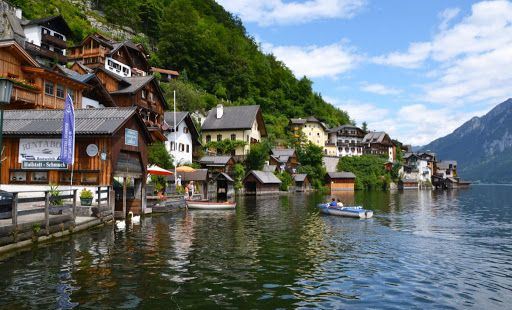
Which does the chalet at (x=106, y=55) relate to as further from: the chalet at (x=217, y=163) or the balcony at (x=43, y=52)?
the chalet at (x=217, y=163)

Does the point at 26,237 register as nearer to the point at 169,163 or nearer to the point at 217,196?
the point at 169,163

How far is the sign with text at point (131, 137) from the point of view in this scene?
102 feet

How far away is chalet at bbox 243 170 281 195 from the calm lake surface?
4746cm

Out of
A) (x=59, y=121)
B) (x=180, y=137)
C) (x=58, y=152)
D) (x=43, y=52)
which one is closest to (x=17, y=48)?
(x=59, y=121)

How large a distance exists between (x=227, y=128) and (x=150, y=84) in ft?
80.7

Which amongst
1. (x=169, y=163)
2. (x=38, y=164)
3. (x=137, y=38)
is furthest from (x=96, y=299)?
(x=137, y=38)

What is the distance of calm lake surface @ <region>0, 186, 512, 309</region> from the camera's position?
12.8 metres

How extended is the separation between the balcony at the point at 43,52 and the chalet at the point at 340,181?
70769mm

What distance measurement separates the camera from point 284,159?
315 feet

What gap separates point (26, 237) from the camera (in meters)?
19.1

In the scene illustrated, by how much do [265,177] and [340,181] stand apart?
37438mm

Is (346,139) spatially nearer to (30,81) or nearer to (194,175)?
(194,175)

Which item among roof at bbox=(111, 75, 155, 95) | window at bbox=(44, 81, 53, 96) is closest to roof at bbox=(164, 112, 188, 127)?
roof at bbox=(111, 75, 155, 95)

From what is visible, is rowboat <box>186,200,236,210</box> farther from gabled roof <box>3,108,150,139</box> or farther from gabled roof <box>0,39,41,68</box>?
gabled roof <box>0,39,41,68</box>
